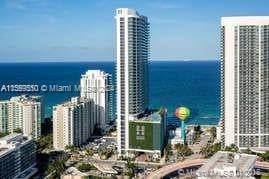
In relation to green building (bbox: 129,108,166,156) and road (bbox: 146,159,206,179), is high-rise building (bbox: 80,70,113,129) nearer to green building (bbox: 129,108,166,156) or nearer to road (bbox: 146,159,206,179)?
green building (bbox: 129,108,166,156)

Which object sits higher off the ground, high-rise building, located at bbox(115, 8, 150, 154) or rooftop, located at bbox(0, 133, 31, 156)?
high-rise building, located at bbox(115, 8, 150, 154)

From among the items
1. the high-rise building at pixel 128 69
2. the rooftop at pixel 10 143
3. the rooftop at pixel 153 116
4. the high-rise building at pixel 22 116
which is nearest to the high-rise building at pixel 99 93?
the high-rise building at pixel 22 116

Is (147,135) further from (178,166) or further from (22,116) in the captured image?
(22,116)

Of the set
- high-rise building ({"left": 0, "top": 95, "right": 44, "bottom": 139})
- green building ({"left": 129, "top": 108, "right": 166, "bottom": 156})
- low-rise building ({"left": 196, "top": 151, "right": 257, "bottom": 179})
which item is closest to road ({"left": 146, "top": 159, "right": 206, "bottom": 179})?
green building ({"left": 129, "top": 108, "right": 166, "bottom": 156})

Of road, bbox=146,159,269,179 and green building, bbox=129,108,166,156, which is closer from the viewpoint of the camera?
road, bbox=146,159,269,179

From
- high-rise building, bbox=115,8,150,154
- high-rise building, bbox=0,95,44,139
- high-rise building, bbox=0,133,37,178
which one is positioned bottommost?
high-rise building, bbox=0,133,37,178

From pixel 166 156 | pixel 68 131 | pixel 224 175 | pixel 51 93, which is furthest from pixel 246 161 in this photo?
pixel 51 93

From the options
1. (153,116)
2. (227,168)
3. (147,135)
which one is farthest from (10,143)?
(227,168)
